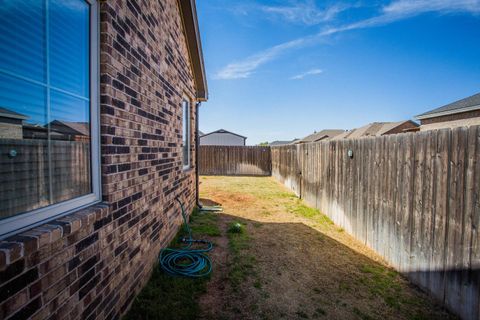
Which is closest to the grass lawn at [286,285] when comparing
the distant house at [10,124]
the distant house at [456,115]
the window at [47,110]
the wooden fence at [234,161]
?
the window at [47,110]

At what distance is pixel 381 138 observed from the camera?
4105 millimetres

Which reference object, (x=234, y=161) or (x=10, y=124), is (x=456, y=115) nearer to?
(x=234, y=161)

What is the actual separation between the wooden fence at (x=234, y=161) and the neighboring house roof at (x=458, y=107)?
12995 millimetres

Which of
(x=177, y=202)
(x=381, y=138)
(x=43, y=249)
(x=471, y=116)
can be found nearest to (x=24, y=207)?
(x=43, y=249)

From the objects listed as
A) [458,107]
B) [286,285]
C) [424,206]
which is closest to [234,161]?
[286,285]

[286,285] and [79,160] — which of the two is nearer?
[79,160]

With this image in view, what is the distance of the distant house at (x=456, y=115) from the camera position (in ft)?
48.2

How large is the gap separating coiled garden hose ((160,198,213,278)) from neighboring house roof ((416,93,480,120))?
744 inches

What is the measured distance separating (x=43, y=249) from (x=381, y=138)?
15.3ft

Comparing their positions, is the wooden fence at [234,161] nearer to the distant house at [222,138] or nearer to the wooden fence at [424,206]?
the wooden fence at [424,206]

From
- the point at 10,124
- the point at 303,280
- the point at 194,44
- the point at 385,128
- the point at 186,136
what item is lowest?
the point at 303,280

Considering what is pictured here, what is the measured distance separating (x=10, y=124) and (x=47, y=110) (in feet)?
1.02

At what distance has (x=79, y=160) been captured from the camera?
1.88 metres

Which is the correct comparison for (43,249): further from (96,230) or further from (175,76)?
(175,76)
